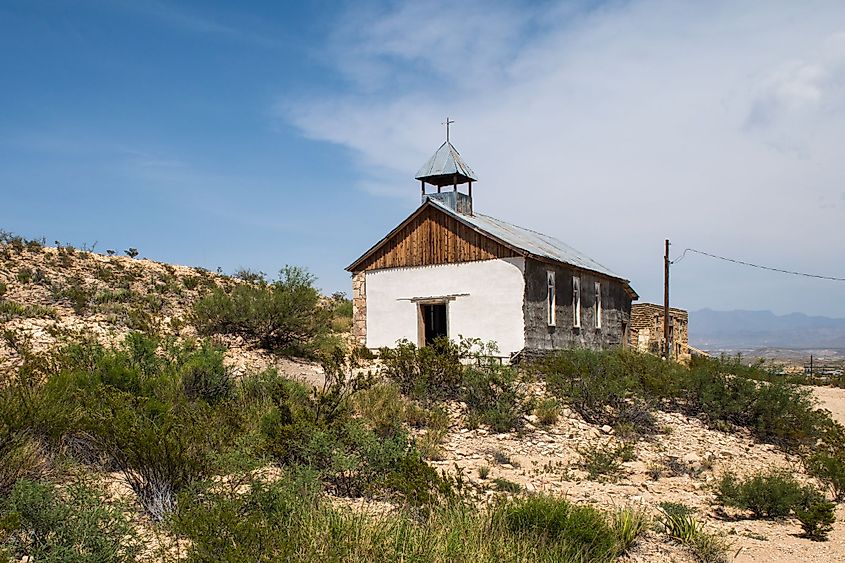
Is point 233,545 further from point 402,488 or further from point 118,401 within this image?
point 118,401

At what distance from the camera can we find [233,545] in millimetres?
5254

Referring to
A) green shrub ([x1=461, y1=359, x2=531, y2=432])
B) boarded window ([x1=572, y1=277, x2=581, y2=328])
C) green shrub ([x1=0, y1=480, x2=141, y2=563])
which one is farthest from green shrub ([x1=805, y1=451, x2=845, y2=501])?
boarded window ([x1=572, y1=277, x2=581, y2=328])

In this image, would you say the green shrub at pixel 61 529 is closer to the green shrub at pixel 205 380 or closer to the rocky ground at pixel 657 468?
the rocky ground at pixel 657 468

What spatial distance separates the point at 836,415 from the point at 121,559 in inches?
761

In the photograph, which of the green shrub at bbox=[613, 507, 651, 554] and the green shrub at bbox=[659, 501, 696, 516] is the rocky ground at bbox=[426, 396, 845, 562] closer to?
the green shrub at bbox=[613, 507, 651, 554]

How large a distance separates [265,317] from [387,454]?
11890 mm

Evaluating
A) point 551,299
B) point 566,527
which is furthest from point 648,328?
point 566,527

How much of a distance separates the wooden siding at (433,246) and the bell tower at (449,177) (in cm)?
139

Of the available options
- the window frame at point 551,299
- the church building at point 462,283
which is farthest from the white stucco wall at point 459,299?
the window frame at point 551,299

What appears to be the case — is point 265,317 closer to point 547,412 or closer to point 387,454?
point 547,412

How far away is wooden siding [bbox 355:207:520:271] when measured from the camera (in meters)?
19.9

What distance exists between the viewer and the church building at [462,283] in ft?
63.8

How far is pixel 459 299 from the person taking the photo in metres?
20.1

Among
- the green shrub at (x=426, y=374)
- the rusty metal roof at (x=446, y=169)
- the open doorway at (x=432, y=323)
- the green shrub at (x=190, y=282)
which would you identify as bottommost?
the green shrub at (x=426, y=374)
